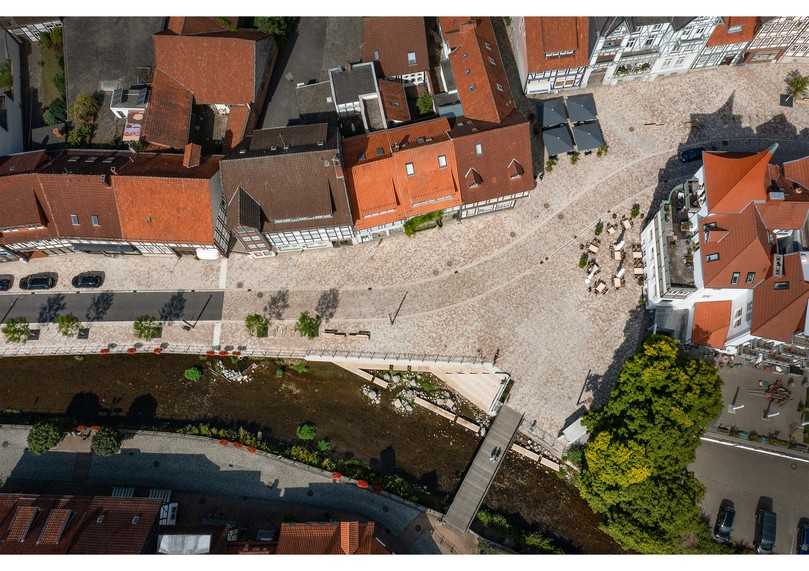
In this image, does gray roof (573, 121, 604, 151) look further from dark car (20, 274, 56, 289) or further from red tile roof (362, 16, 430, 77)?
dark car (20, 274, 56, 289)

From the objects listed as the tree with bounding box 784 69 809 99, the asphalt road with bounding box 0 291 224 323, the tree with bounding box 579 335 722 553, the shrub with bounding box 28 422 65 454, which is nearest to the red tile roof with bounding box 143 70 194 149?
the asphalt road with bounding box 0 291 224 323

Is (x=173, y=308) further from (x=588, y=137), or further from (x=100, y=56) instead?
(x=588, y=137)

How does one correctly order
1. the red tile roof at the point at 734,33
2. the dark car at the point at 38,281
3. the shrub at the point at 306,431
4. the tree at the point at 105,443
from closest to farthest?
the tree at the point at 105,443, the shrub at the point at 306,431, the red tile roof at the point at 734,33, the dark car at the point at 38,281

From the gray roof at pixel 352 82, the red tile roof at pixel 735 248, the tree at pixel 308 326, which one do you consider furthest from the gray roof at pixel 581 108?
the tree at pixel 308 326

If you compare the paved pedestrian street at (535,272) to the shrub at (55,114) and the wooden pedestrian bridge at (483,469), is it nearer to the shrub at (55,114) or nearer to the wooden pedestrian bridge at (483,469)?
the wooden pedestrian bridge at (483,469)

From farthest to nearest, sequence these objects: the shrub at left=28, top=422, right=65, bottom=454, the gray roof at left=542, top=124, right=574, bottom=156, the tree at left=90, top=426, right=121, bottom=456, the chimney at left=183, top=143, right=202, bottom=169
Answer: the gray roof at left=542, top=124, right=574, bottom=156 → the chimney at left=183, top=143, right=202, bottom=169 → the tree at left=90, top=426, right=121, bottom=456 → the shrub at left=28, top=422, right=65, bottom=454

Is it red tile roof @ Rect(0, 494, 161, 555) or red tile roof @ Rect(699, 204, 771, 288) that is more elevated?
red tile roof @ Rect(699, 204, 771, 288)

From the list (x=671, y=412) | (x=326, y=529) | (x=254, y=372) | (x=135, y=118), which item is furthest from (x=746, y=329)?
(x=135, y=118)
